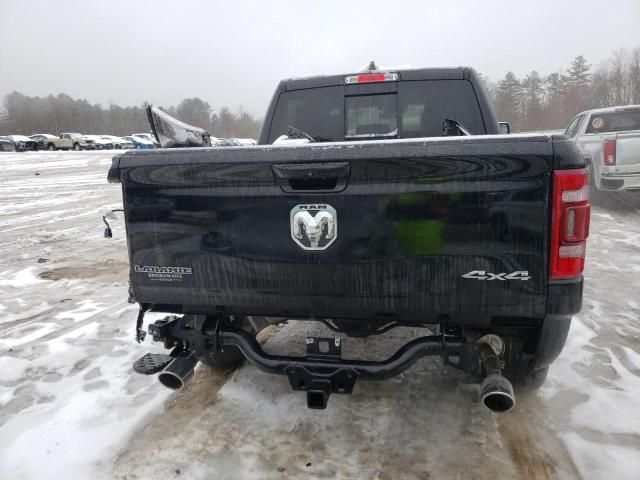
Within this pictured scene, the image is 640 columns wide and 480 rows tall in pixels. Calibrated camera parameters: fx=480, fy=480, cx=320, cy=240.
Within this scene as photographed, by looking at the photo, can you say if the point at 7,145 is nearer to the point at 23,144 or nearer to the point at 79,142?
the point at 23,144

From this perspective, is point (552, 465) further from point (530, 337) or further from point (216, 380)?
point (216, 380)

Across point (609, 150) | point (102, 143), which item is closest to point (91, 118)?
point (102, 143)

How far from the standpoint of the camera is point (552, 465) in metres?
2.60

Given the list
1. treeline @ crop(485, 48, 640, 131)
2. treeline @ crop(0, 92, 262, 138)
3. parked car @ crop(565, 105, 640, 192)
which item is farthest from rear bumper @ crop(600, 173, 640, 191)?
treeline @ crop(0, 92, 262, 138)

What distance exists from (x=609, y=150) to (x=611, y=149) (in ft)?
0.15

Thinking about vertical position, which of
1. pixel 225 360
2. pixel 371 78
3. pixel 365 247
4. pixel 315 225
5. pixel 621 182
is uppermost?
pixel 371 78

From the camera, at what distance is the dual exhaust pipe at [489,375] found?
7.75 ft

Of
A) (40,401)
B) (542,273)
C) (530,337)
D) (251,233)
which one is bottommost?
(40,401)

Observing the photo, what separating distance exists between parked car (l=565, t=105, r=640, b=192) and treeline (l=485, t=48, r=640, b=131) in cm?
4049

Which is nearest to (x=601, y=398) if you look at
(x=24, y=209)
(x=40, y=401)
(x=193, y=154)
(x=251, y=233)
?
(x=251, y=233)

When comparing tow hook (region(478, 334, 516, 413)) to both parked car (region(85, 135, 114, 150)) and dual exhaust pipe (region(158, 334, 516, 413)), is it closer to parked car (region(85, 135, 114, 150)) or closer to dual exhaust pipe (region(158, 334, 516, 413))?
dual exhaust pipe (region(158, 334, 516, 413))

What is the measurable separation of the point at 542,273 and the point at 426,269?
520 mm

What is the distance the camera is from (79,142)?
A: 51094mm

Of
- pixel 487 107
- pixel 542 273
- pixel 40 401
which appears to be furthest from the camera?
pixel 487 107
